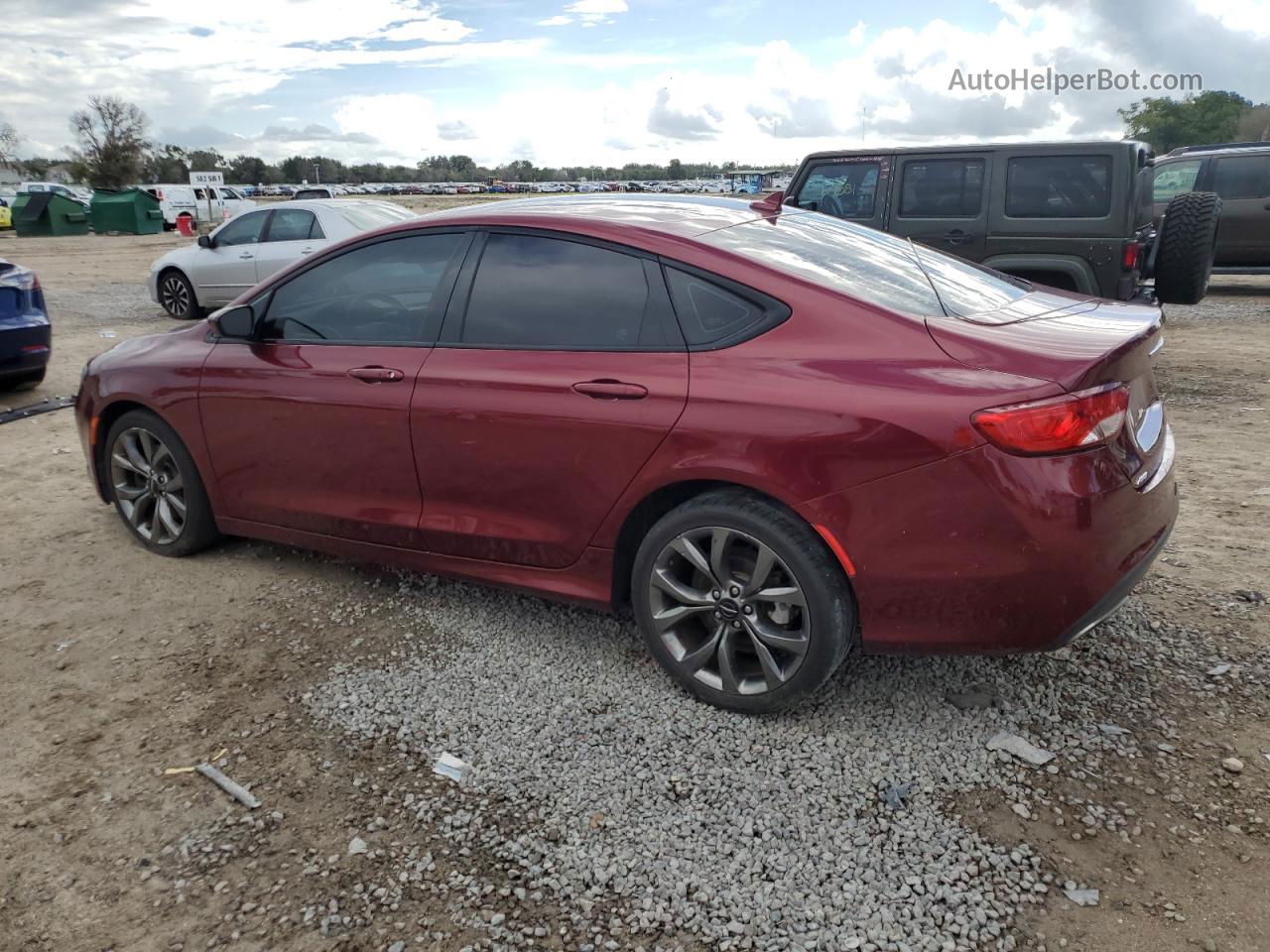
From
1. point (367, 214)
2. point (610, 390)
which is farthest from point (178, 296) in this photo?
point (610, 390)

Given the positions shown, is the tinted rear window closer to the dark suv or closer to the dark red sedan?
the dark red sedan

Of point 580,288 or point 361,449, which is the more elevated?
point 580,288

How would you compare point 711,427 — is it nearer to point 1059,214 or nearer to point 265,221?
point 1059,214

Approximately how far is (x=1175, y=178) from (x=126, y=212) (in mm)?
34258

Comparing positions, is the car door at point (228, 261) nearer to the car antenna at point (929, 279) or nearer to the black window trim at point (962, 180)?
the black window trim at point (962, 180)

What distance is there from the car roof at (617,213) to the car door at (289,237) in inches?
339

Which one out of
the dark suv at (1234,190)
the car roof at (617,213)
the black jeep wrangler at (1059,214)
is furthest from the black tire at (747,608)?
the dark suv at (1234,190)

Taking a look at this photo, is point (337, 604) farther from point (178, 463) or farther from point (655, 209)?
point (655, 209)

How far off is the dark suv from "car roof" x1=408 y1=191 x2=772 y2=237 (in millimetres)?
11319

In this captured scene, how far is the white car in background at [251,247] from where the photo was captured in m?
11.8

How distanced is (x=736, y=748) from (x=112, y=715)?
85.2 inches

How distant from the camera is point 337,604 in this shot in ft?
13.6

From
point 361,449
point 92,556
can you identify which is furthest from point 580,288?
point 92,556

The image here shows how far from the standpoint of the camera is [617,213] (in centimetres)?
362
